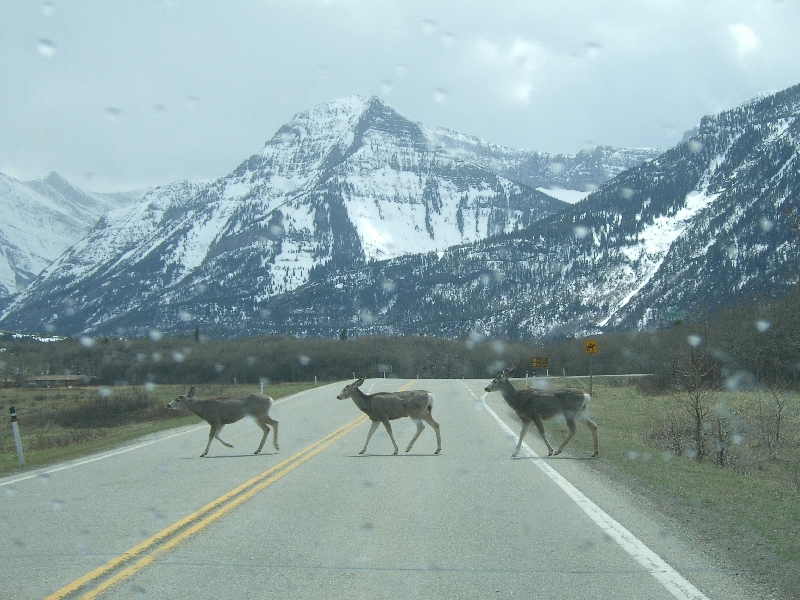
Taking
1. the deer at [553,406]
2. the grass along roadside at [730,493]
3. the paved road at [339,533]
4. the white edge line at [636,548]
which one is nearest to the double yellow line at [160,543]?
the paved road at [339,533]

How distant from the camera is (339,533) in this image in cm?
864

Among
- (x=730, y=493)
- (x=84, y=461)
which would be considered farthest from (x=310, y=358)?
(x=730, y=493)

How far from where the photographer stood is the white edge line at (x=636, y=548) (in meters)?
6.47

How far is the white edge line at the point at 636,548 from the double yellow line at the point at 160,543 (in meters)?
4.44

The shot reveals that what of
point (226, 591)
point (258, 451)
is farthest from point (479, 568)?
point (258, 451)

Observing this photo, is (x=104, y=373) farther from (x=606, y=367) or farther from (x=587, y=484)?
(x=587, y=484)

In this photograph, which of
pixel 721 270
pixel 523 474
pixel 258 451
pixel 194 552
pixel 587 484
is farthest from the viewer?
pixel 721 270

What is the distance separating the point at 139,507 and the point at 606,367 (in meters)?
101

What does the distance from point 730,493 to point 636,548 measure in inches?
200

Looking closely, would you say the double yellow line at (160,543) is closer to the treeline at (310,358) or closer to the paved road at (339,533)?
the paved road at (339,533)

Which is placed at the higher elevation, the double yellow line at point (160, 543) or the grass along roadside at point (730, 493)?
the double yellow line at point (160, 543)

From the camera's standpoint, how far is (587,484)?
1210 centimetres

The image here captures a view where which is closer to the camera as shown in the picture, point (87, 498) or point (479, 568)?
point (479, 568)

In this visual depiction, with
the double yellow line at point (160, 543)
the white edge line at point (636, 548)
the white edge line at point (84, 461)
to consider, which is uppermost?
the double yellow line at point (160, 543)
